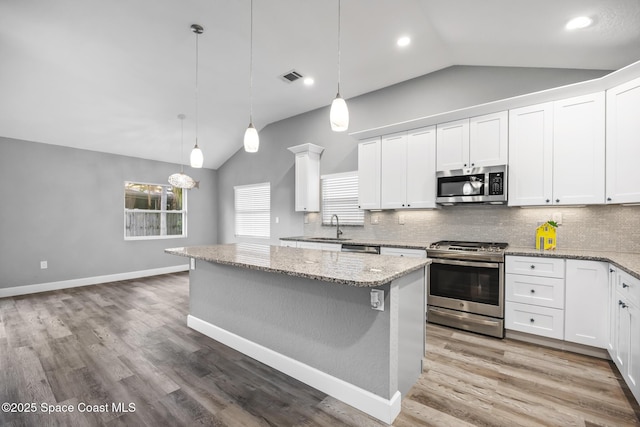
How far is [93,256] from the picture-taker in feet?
17.5

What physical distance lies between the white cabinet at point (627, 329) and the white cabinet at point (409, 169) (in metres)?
1.82

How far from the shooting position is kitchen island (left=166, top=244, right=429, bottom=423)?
1718 mm

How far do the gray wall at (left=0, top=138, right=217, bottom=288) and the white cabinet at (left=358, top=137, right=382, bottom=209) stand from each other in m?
4.66

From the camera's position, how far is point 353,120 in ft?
15.2

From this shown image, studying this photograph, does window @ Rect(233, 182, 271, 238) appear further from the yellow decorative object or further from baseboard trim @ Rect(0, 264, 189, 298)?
the yellow decorative object

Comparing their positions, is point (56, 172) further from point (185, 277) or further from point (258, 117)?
point (258, 117)

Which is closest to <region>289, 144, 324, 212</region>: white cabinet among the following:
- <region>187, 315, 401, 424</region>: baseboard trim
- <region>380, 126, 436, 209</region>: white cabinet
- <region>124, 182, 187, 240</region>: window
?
<region>380, 126, 436, 209</region>: white cabinet

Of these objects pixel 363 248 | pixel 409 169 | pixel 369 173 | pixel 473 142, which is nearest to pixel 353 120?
pixel 369 173

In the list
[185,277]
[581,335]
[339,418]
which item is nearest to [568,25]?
[581,335]

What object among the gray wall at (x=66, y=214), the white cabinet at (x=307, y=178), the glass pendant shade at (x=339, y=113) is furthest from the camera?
the white cabinet at (x=307, y=178)

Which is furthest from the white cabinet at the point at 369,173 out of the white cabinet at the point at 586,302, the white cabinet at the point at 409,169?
the white cabinet at the point at 586,302

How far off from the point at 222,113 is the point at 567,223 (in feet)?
17.4

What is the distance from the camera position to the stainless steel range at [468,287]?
2.86 meters

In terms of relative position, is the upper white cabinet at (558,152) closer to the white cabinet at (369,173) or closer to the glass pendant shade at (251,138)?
the white cabinet at (369,173)
